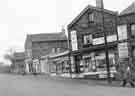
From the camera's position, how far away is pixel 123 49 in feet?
99.8

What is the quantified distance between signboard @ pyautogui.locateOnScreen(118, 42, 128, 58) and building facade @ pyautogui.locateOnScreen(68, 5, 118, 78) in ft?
3.40

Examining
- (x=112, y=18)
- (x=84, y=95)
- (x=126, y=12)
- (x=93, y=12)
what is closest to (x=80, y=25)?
(x=93, y=12)

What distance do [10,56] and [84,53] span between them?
6982cm

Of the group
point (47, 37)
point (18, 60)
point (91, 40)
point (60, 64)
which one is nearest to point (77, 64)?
point (91, 40)

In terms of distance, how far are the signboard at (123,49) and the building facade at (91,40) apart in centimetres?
104

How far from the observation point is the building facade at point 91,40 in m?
33.1

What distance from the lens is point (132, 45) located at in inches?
1161

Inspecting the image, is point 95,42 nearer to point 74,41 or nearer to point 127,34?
point 74,41

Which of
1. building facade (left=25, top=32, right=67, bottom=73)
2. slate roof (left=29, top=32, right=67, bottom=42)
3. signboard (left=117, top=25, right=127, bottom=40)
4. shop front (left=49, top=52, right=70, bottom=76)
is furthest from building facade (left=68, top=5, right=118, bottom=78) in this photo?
slate roof (left=29, top=32, right=67, bottom=42)

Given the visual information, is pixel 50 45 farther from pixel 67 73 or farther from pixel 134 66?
pixel 134 66

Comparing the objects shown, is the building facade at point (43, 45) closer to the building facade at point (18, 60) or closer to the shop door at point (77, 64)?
A: the building facade at point (18, 60)

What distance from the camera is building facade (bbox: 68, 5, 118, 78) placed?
109ft

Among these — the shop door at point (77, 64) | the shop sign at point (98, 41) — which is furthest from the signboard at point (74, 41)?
the shop sign at point (98, 41)

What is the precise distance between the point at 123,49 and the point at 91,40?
23.2ft
